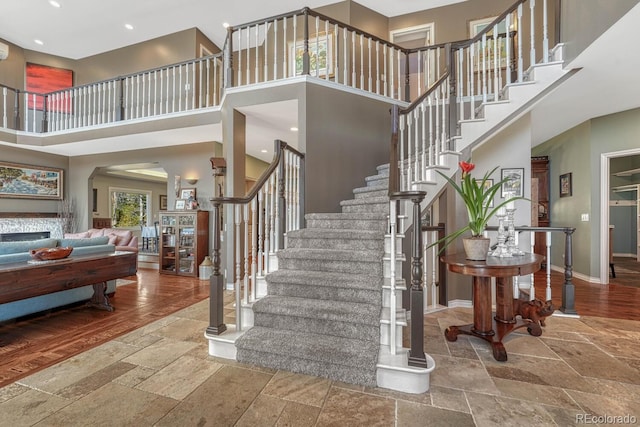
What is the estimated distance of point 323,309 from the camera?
7.00 ft

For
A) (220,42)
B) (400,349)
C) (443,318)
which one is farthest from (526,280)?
(220,42)

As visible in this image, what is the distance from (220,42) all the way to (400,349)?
7.68m

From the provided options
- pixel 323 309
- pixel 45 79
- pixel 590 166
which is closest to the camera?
pixel 323 309

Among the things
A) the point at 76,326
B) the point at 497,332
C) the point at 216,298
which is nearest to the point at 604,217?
the point at 497,332

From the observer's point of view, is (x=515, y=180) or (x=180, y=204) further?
(x=180, y=204)

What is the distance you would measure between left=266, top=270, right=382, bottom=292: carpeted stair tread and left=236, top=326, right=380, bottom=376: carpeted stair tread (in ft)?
1.31

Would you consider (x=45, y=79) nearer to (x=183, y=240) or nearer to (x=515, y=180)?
(x=183, y=240)

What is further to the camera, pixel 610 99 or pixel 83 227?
pixel 83 227

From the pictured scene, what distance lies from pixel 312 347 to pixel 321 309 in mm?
277

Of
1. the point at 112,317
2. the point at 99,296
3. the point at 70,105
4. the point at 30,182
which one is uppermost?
the point at 70,105

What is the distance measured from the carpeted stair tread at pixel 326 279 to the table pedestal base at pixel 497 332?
→ 89cm

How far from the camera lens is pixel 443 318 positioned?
3041 mm

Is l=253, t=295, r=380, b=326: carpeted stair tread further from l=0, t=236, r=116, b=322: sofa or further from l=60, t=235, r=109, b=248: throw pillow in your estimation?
l=60, t=235, r=109, b=248: throw pillow

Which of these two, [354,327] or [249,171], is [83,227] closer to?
[249,171]
